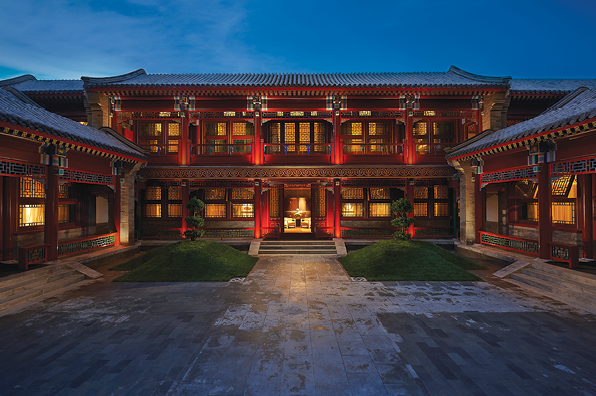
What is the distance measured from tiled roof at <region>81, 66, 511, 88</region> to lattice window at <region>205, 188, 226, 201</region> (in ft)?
16.3

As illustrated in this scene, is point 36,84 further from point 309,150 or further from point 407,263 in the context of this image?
point 407,263

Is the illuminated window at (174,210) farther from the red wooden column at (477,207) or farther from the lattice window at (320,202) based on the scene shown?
A: the red wooden column at (477,207)

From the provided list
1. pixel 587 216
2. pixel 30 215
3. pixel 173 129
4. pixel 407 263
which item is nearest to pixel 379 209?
pixel 407 263

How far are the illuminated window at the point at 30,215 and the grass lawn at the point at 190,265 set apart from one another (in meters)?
3.46

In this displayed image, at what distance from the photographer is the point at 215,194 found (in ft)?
45.0

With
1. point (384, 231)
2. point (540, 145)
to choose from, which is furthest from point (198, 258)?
point (540, 145)

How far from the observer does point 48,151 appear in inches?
314

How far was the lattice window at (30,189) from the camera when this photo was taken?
911 cm

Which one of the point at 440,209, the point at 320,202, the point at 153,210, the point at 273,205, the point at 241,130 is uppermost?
the point at 241,130

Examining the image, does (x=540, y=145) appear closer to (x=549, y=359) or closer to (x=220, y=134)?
(x=549, y=359)

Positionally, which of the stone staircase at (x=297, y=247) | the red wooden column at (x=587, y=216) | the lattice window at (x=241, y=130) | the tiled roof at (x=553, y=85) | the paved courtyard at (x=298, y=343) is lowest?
the paved courtyard at (x=298, y=343)

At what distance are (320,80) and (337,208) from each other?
7.21 m

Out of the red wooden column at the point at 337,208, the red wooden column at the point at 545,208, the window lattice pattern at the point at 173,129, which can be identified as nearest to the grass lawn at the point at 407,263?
the red wooden column at the point at 545,208

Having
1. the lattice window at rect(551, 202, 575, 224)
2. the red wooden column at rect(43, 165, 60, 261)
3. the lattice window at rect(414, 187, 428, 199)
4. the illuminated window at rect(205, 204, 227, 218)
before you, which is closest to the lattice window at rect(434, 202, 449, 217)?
the lattice window at rect(414, 187, 428, 199)
